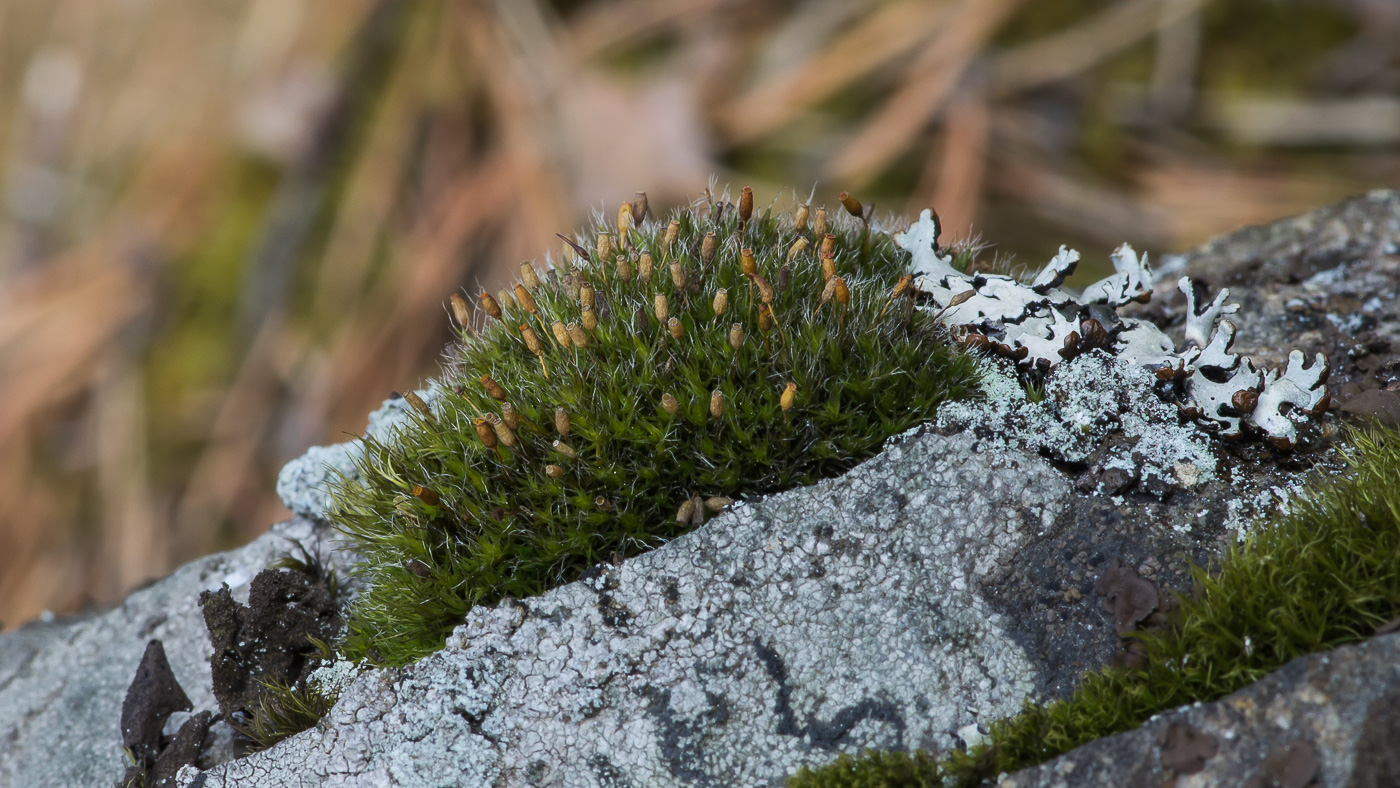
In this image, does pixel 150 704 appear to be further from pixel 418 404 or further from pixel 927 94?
pixel 927 94

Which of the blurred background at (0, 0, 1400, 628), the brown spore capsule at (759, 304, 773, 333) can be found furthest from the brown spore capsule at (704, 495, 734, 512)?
the blurred background at (0, 0, 1400, 628)

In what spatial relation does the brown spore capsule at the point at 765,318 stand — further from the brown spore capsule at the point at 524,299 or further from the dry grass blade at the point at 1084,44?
the dry grass blade at the point at 1084,44

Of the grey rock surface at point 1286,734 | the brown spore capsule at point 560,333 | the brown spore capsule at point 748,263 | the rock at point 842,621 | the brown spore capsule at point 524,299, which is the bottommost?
the grey rock surface at point 1286,734

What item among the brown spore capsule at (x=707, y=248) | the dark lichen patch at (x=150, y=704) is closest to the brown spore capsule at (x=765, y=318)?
the brown spore capsule at (x=707, y=248)

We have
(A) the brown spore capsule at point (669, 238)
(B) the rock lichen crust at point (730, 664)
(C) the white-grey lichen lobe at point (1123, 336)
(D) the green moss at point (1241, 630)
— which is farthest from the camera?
(A) the brown spore capsule at point (669, 238)

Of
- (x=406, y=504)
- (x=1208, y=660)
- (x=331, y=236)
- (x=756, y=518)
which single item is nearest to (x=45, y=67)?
(x=331, y=236)

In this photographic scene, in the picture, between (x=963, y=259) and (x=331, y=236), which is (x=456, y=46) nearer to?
(x=331, y=236)
